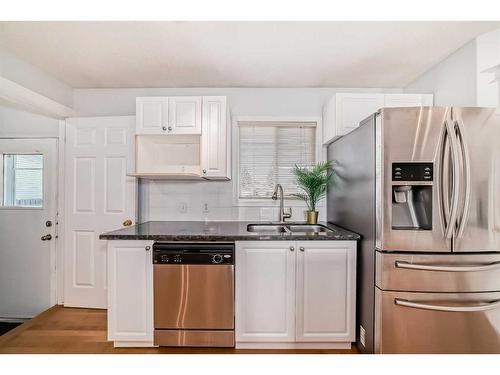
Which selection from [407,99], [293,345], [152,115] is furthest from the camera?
[152,115]

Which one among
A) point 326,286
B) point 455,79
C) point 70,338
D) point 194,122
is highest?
point 455,79

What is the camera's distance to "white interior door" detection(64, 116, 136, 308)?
2.90m

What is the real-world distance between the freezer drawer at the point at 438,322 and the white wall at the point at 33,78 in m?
3.32

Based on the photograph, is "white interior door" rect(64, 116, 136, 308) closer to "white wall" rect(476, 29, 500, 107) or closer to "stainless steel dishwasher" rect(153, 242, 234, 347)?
"stainless steel dishwasher" rect(153, 242, 234, 347)

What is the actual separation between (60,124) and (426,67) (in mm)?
3734

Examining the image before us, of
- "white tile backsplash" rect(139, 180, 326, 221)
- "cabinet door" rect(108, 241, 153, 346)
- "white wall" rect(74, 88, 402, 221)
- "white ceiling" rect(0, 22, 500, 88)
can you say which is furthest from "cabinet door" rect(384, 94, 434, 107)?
"cabinet door" rect(108, 241, 153, 346)

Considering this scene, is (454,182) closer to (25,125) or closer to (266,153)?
(266,153)

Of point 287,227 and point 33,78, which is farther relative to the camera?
point 287,227

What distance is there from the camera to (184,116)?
8.59 feet

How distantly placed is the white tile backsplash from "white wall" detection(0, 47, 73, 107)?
129cm

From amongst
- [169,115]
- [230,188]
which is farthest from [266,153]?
[169,115]

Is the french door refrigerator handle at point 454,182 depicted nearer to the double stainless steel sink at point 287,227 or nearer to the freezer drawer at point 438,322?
the freezer drawer at point 438,322

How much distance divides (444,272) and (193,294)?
1.69m

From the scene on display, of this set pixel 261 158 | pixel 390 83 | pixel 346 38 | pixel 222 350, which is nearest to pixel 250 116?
pixel 261 158
